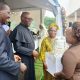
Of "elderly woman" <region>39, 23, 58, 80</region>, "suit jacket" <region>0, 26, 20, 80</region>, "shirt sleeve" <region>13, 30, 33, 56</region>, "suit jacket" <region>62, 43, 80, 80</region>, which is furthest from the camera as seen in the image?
"elderly woman" <region>39, 23, 58, 80</region>

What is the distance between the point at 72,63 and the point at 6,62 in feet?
2.41

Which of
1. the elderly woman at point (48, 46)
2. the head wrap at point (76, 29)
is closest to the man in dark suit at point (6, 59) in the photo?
the head wrap at point (76, 29)

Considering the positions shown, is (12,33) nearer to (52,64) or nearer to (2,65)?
(52,64)

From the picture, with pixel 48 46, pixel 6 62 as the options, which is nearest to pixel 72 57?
pixel 6 62

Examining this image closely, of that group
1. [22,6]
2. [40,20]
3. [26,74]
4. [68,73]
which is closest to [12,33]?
[26,74]

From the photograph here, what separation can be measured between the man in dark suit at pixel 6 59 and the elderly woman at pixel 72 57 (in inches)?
23.0

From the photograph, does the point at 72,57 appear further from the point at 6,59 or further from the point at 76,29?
the point at 6,59

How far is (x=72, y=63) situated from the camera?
266 centimetres

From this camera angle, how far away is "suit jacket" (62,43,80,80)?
2.66m

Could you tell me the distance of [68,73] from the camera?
8.99 ft

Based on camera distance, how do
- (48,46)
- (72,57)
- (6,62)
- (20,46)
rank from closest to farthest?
(72,57)
(6,62)
(20,46)
(48,46)

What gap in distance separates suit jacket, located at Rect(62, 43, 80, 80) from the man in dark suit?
60 centimetres

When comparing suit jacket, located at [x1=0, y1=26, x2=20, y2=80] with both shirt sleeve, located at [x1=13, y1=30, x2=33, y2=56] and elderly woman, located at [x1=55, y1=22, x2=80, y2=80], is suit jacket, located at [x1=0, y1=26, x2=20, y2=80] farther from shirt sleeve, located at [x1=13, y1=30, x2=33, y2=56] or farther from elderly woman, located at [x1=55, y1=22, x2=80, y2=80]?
shirt sleeve, located at [x1=13, y1=30, x2=33, y2=56]

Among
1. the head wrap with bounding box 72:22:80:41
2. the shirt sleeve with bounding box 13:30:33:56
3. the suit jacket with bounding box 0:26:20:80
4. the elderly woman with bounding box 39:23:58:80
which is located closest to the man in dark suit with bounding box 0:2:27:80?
the suit jacket with bounding box 0:26:20:80
